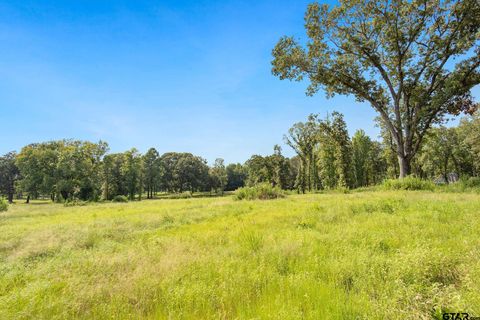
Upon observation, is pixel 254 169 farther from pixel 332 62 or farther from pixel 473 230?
pixel 473 230

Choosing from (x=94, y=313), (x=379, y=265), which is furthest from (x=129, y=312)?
(x=379, y=265)

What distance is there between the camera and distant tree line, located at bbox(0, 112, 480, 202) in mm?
47031

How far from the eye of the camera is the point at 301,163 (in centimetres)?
5759

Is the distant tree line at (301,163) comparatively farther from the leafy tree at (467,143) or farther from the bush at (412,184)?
the bush at (412,184)

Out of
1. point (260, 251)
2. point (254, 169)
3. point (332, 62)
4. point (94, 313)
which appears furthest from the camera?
point (254, 169)

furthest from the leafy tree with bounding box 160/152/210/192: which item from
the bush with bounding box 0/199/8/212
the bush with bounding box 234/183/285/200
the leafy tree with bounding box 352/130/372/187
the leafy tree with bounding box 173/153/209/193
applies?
the bush with bounding box 234/183/285/200

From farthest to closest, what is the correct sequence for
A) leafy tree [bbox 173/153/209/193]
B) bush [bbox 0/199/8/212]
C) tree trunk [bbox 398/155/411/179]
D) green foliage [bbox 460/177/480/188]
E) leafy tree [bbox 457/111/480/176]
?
leafy tree [bbox 173/153/209/193], leafy tree [bbox 457/111/480/176], bush [bbox 0/199/8/212], tree trunk [bbox 398/155/411/179], green foliage [bbox 460/177/480/188]

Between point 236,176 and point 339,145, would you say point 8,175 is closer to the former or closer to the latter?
point 236,176

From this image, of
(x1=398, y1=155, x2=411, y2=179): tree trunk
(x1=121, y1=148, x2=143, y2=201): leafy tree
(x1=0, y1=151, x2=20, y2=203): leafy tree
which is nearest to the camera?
(x1=398, y1=155, x2=411, y2=179): tree trunk

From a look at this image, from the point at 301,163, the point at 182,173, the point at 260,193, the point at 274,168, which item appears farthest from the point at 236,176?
the point at 260,193

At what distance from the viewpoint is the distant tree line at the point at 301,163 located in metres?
47.0

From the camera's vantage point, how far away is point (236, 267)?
489 centimetres

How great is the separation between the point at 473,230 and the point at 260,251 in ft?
17.5

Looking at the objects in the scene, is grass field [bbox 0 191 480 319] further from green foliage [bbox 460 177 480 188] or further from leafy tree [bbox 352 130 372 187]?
leafy tree [bbox 352 130 372 187]
